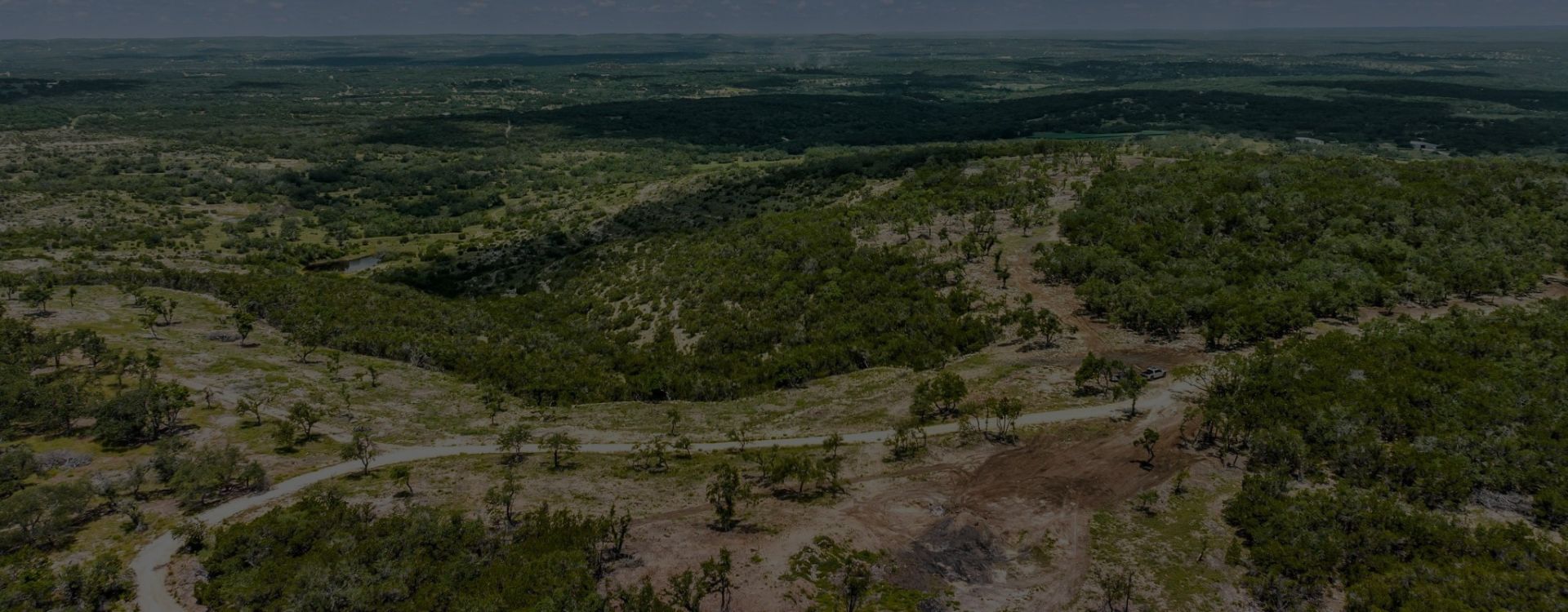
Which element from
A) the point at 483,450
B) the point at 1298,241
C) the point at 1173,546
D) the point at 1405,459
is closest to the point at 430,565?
the point at 483,450

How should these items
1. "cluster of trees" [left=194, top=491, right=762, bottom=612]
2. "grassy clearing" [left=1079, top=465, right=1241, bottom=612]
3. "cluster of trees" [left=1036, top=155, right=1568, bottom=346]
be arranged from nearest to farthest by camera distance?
1. "cluster of trees" [left=194, top=491, right=762, bottom=612]
2. "grassy clearing" [left=1079, top=465, right=1241, bottom=612]
3. "cluster of trees" [left=1036, top=155, right=1568, bottom=346]

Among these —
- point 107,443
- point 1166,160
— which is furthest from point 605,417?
point 1166,160

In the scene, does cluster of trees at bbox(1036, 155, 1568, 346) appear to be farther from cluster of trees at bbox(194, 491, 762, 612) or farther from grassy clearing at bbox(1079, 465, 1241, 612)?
cluster of trees at bbox(194, 491, 762, 612)

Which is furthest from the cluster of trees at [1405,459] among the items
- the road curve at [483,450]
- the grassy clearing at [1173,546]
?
the road curve at [483,450]

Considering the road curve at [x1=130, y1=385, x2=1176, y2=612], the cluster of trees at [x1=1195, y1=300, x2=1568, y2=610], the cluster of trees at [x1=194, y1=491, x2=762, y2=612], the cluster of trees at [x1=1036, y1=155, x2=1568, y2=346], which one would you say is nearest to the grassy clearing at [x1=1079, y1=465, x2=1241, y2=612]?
the cluster of trees at [x1=1195, y1=300, x2=1568, y2=610]

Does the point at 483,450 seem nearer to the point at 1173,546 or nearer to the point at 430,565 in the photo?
the point at 430,565

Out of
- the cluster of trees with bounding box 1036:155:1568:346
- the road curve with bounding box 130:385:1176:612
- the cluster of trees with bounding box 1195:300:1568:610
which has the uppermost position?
the cluster of trees with bounding box 1036:155:1568:346
